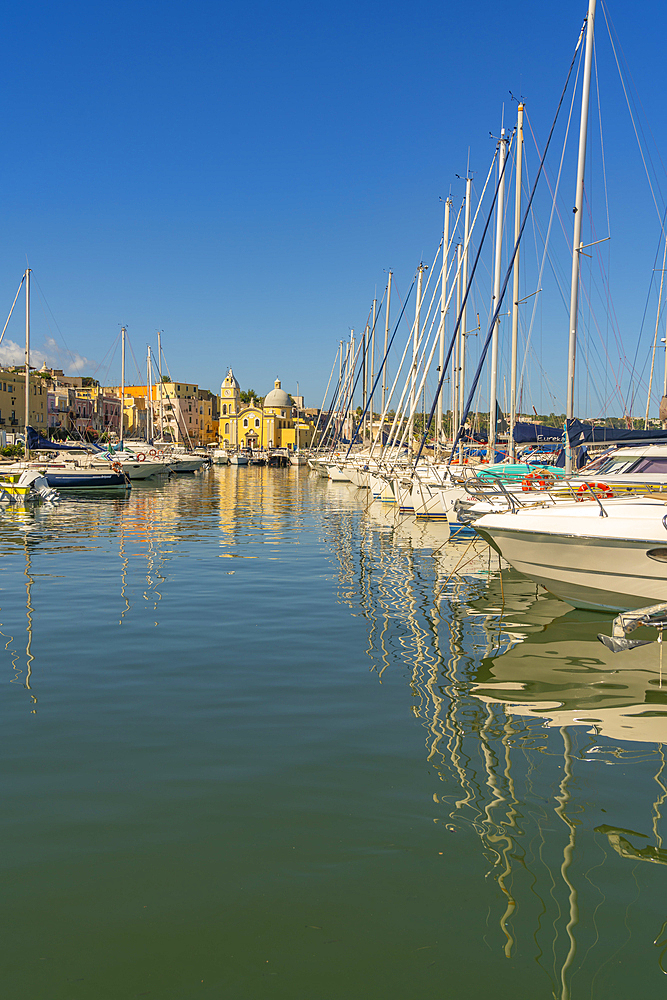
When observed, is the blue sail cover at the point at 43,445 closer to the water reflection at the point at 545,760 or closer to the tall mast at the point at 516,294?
the tall mast at the point at 516,294

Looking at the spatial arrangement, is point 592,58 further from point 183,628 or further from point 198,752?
point 198,752

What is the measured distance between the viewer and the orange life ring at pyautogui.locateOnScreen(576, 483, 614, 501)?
→ 1377 cm

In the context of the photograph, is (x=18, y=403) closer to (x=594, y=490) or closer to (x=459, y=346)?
(x=459, y=346)

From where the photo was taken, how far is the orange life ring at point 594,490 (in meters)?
13.8

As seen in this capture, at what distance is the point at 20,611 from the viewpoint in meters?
12.7

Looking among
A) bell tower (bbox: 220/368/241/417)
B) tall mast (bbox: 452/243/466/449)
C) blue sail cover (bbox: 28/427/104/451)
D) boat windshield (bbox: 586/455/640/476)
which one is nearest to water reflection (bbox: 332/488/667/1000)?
boat windshield (bbox: 586/455/640/476)

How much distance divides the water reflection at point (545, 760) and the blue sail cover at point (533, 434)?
17.8m

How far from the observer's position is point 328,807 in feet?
18.8

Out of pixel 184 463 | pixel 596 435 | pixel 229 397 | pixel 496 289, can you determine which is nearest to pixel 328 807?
pixel 596 435

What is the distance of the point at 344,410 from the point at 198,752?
73724 mm

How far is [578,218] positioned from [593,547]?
12871mm

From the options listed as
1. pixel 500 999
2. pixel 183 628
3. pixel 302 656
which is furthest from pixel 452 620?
pixel 500 999

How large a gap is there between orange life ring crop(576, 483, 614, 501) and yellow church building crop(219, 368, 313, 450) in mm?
156234

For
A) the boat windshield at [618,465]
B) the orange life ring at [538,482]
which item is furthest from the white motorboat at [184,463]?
the boat windshield at [618,465]
